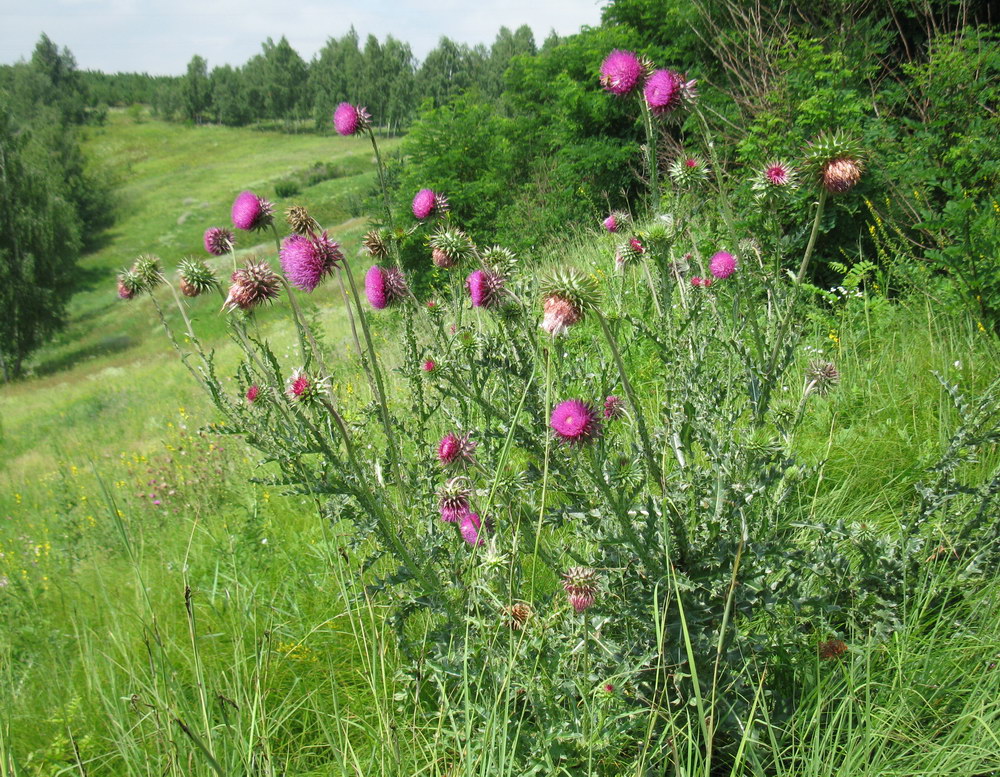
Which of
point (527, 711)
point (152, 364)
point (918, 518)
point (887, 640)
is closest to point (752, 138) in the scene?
point (918, 518)

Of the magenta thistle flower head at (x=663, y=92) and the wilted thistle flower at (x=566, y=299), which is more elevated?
the magenta thistle flower head at (x=663, y=92)

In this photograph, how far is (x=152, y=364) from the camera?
28.2m

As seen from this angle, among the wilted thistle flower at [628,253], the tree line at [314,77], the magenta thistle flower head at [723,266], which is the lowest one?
the magenta thistle flower head at [723,266]

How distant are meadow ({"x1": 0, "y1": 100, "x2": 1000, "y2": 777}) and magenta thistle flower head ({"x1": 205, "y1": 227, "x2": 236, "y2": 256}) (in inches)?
27.5

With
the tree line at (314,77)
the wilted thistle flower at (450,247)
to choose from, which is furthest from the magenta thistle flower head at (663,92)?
the tree line at (314,77)

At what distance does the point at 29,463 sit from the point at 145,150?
66288mm

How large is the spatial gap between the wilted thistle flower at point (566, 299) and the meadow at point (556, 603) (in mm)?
74

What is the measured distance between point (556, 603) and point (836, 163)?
1.61 m

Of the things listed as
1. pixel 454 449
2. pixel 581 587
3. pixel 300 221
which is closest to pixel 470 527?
pixel 454 449

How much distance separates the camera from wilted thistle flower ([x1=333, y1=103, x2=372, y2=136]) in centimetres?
301

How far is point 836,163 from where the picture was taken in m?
2.05

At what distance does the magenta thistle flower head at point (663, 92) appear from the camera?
98.2 inches

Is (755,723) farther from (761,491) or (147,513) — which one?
(147,513)

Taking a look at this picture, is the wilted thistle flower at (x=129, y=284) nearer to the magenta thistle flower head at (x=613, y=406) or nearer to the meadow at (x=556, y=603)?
the meadow at (x=556, y=603)
